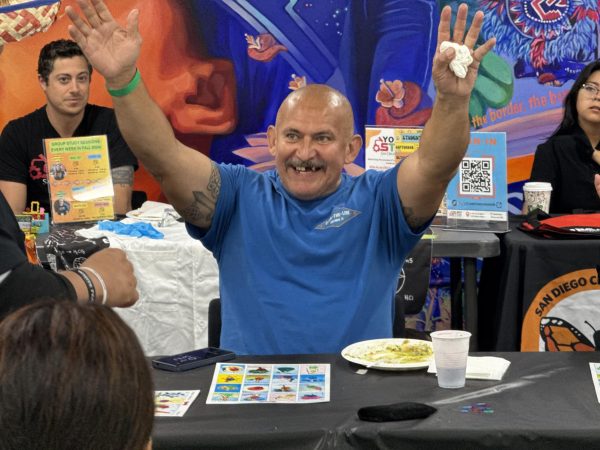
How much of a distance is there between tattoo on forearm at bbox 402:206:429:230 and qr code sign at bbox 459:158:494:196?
1.69 meters

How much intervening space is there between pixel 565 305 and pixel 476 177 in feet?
2.27

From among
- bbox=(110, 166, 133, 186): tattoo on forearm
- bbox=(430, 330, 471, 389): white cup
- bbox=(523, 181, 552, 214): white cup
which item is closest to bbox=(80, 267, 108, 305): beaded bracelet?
bbox=(430, 330, 471, 389): white cup

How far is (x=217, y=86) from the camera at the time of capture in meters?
5.63

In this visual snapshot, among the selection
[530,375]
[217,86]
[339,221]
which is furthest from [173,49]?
[530,375]

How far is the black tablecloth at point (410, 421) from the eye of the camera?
1.96 m

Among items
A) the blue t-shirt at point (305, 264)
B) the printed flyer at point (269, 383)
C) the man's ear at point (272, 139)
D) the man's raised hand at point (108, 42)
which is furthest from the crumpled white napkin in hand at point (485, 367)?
the man's raised hand at point (108, 42)

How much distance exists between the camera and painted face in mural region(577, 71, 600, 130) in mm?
4863

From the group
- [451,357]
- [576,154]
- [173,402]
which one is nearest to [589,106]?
[576,154]

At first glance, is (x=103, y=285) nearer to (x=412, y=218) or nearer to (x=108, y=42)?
(x=108, y=42)

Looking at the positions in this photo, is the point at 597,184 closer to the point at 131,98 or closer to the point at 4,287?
the point at 131,98

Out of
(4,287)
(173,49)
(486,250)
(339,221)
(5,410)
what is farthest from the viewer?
(173,49)

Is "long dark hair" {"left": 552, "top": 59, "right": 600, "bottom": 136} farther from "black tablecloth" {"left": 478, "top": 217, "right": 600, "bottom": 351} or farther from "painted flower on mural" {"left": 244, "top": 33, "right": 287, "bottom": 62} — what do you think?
"painted flower on mural" {"left": 244, "top": 33, "right": 287, "bottom": 62}

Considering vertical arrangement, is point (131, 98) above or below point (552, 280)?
above

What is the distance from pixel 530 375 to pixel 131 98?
4.02 feet
